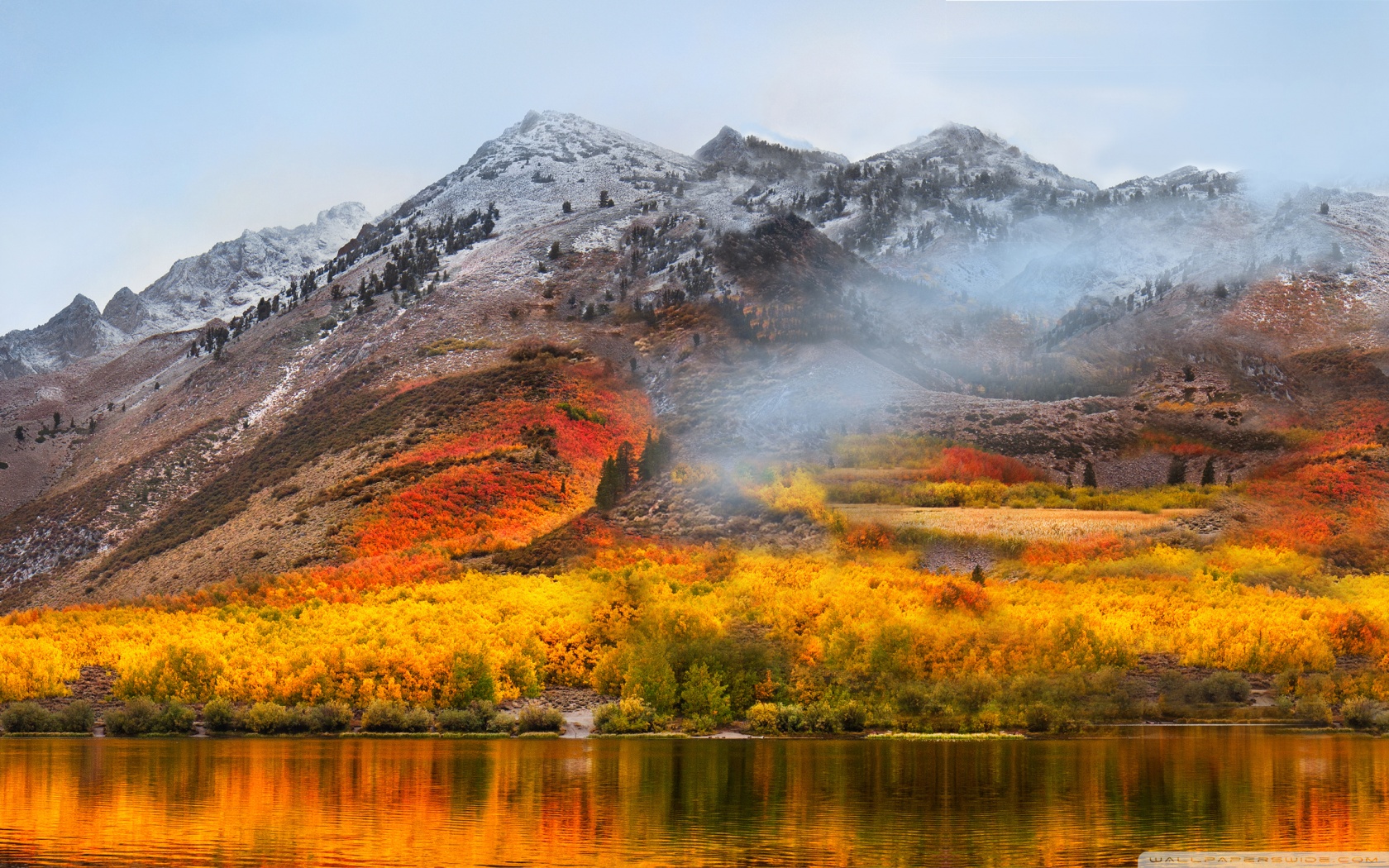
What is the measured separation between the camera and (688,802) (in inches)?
1406

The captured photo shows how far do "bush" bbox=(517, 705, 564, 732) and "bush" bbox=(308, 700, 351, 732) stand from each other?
7620 millimetres

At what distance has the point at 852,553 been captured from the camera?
70000 mm

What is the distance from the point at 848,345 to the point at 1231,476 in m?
35.3

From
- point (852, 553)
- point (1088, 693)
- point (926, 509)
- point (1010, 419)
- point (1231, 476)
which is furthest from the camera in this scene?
point (1010, 419)

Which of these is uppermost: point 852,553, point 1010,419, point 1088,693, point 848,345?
point 848,345

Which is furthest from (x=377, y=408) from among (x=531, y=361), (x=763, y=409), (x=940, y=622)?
(x=940, y=622)

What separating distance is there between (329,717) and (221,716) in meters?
4.91

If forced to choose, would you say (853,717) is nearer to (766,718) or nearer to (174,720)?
(766,718)

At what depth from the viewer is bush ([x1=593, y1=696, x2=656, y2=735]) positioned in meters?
55.1

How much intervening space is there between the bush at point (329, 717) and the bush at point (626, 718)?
11.2m

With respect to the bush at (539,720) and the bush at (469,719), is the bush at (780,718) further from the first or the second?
the bush at (469,719)

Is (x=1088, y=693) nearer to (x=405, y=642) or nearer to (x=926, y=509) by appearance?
(x=926, y=509)

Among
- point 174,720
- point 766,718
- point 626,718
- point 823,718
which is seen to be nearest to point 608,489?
point 626,718

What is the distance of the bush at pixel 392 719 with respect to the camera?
55.1m
